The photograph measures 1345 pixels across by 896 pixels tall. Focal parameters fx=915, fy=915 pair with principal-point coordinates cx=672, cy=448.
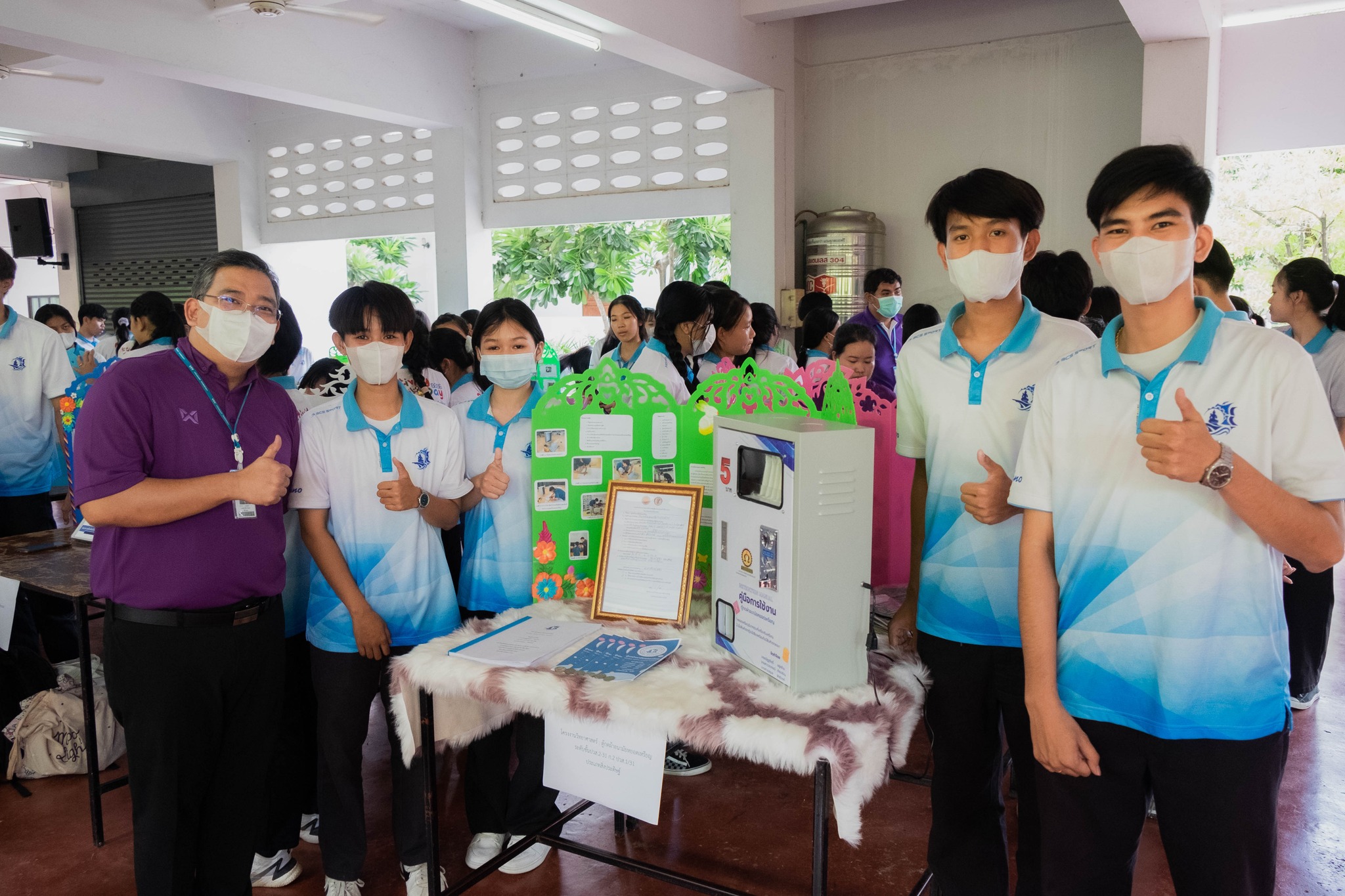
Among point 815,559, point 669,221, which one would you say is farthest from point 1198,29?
point 669,221

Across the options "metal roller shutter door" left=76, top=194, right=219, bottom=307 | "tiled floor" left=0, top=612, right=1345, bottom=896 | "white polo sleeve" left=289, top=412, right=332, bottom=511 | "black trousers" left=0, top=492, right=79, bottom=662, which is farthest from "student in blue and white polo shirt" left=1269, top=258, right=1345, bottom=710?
"metal roller shutter door" left=76, top=194, right=219, bottom=307

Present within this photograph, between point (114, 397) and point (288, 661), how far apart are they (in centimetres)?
98

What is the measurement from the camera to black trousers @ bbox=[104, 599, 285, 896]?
1.82 meters

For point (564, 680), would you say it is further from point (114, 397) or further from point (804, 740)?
point (114, 397)

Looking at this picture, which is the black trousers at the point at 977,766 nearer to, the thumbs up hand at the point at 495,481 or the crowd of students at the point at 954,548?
the crowd of students at the point at 954,548

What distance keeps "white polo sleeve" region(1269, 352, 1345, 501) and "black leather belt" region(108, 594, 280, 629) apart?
1861 millimetres

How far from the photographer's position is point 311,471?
81.6 inches

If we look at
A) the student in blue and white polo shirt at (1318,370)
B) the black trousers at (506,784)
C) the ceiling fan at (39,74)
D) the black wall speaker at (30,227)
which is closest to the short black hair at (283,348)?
the black trousers at (506,784)

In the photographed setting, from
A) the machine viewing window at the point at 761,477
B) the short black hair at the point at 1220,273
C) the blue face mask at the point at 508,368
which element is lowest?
the machine viewing window at the point at 761,477

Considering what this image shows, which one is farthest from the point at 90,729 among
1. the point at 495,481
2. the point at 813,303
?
the point at 813,303

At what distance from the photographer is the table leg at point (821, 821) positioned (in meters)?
1.53

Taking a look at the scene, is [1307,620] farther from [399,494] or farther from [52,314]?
[52,314]

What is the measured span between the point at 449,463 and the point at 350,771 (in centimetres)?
76

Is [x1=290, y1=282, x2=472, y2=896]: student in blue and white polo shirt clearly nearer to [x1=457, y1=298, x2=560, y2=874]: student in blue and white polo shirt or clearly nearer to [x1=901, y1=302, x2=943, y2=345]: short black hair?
[x1=457, y1=298, x2=560, y2=874]: student in blue and white polo shirt
